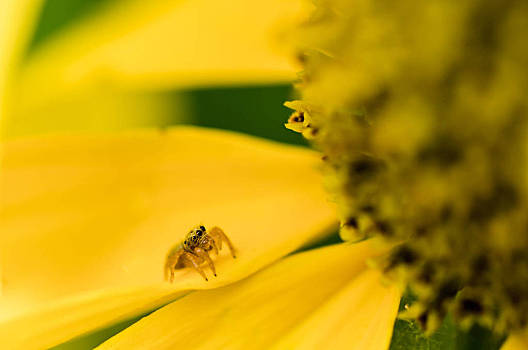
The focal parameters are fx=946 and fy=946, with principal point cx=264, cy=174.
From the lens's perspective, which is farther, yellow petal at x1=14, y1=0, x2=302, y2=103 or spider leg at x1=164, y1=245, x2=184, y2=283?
yellow petal at x1=14, y1=0, x2=302, y2=103

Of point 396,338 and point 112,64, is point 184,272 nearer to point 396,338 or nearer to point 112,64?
point 396,338

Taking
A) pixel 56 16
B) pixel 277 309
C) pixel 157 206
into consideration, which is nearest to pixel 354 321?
pixel 277 309

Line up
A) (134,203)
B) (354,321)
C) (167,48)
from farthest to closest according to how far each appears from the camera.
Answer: (167,48) < (134,203) < (354,321)

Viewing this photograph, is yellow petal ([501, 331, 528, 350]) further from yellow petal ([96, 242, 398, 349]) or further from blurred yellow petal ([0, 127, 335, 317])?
blurred yellow petal ([0, 127, 335, 317])

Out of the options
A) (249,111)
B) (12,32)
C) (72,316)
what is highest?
(12,32)

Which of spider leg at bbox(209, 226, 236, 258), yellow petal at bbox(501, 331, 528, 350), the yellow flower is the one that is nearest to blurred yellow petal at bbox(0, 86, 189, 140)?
the yellow flower

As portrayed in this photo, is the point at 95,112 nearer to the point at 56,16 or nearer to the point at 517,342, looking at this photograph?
the point at 56,16
